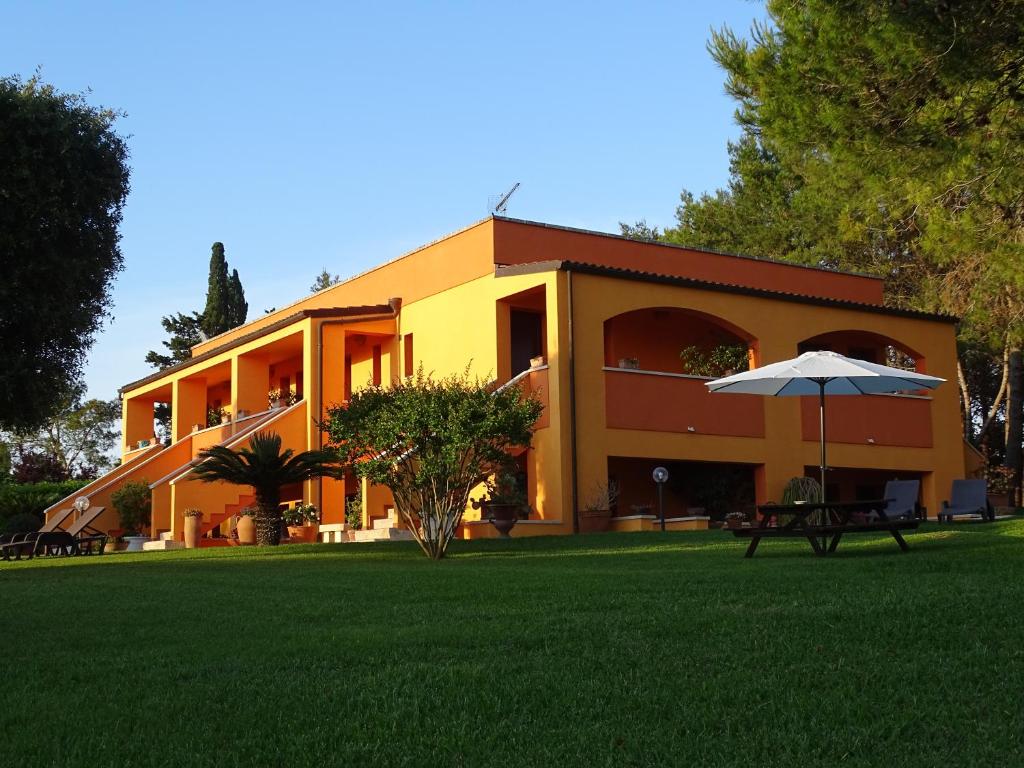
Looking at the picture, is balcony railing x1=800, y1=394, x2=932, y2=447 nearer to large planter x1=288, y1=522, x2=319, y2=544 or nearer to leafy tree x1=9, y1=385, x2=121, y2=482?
large planter x1=288, y1=522, x2=319, y2=544

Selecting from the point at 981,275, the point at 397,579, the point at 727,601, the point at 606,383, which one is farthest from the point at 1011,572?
the point at 981,275

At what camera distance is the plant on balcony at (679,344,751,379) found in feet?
78.2

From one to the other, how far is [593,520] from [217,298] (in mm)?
32470

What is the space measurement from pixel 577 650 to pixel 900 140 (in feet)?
29.9

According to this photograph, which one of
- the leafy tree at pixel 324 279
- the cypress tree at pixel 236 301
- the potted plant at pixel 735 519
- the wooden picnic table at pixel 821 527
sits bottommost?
the potted plant at pixel 735 519

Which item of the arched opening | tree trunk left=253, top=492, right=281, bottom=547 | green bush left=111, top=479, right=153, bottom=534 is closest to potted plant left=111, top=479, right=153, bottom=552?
green bush left=111, top=479, right=153, bottom=534

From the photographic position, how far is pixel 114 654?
7.11 metres

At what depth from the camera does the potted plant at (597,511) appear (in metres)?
20.5

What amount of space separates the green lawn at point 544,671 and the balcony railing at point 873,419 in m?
13.3

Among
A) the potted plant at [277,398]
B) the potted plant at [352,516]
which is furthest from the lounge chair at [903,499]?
the potted plant at [277,398]

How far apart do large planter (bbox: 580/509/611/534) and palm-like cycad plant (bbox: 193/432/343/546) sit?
4.27 m

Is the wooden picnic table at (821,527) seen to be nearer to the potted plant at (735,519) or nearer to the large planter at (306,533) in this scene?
the potted plant at (735,519)

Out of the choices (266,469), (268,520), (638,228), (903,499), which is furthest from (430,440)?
(638,228)

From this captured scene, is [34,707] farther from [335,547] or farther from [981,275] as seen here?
[981,275]
